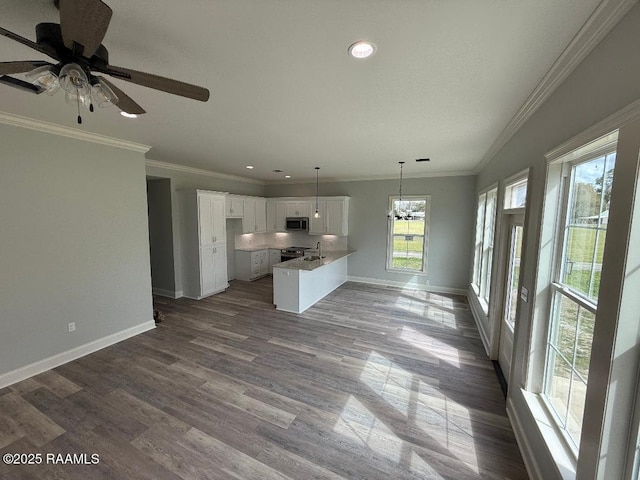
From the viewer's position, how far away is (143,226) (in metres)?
3.92

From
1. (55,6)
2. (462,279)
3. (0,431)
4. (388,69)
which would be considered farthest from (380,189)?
(0,431)

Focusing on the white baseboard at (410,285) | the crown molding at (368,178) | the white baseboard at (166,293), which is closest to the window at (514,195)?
the crown molding at (368,178)

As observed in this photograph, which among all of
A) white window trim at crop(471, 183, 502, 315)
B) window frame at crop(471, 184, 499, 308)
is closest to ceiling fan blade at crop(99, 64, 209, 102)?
white window trim at crop(471, 183, 502, 315)

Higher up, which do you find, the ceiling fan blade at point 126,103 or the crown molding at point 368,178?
the crown molding at point 368,178

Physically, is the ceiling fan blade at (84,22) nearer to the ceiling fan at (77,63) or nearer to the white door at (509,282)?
the ceiling fan at (77,63)

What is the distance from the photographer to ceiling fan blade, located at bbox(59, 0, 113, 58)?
927mm

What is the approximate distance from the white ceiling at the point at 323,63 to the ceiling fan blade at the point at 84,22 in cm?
28

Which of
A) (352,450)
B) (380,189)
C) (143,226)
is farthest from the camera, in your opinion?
(380,189)

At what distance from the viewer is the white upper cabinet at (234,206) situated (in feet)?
20.5

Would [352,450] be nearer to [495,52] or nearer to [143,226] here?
[495,52]

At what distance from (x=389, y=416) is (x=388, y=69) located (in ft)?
9.34

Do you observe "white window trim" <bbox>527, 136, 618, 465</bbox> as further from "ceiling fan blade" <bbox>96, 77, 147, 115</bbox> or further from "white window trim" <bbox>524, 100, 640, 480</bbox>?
"ceiling fan blade" <bbox>96, 77, 147, 115</bbox>

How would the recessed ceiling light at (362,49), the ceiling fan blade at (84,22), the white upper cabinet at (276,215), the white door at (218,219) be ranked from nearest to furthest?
the ceiling fan blade at (84,22) → the recessed ceiling light at (362,49) → the white door at (218,219) → the white upper cabinet at (276,215)

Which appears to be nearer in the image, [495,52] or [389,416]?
[495,52]
